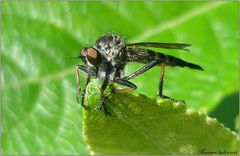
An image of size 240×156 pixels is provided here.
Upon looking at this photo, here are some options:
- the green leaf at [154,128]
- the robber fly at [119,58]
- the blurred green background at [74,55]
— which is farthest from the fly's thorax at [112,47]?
the green leaf at [154,128]

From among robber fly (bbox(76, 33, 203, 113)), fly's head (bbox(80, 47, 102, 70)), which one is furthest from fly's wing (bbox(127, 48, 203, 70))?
fly's head (bbox(80, 47, 102, 70))

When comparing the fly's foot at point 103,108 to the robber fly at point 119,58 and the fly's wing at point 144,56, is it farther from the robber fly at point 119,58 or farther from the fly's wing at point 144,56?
the fly's wing at point 144,56

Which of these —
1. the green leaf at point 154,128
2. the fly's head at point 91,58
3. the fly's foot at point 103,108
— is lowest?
the green leaf at point 154,128

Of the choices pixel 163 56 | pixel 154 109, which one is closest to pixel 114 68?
pixel 163 56

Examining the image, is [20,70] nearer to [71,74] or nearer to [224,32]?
[71,74]

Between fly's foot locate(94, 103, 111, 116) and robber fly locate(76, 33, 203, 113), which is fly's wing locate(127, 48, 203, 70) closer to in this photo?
robber fly locate(76, 33, 203, 113)

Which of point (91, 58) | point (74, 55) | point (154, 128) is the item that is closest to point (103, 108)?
point (154, 128)

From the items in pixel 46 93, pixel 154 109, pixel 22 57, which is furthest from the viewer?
pixel 22 57
